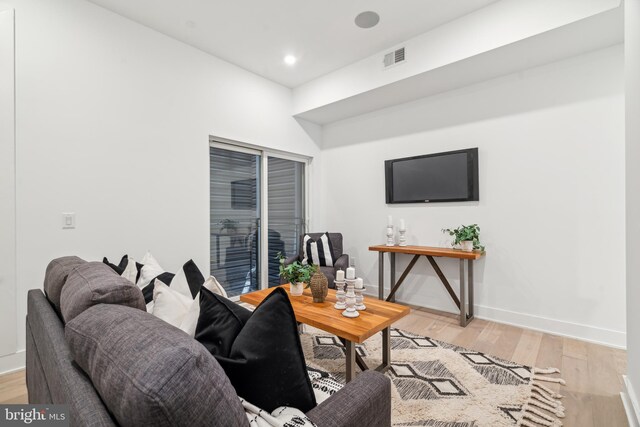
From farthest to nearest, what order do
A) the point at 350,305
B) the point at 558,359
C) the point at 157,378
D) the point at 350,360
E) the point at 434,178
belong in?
the point at 434,178 < the point at 558,359 < the point at 350,305 < the point at 350,360 < the point at 157,378

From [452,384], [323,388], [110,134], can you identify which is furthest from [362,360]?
[110,134]

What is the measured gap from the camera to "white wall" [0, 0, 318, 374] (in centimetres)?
218

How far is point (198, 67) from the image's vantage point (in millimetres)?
3156

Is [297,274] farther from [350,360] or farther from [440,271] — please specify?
[440,271]

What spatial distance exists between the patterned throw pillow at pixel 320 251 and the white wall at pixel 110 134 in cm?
122

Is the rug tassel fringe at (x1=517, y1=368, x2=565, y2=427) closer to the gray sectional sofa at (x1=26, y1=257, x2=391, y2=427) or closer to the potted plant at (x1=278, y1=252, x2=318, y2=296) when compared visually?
the gray sectional sofa at (x1=26, y1=257, x2=391, y2=427)

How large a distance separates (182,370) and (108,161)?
2.63 m

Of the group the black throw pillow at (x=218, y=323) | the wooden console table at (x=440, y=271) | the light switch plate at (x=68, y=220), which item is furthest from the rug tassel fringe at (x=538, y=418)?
the light switch plate at (x=68, y=220)

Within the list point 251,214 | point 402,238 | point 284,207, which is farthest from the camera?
point 284,207

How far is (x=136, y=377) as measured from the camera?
55 cm

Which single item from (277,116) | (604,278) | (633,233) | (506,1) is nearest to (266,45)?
(277,116)

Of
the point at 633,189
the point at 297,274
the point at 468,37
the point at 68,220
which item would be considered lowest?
the point at 297,274

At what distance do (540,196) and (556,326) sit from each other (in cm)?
120

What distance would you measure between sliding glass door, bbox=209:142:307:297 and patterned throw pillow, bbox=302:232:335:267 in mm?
545
